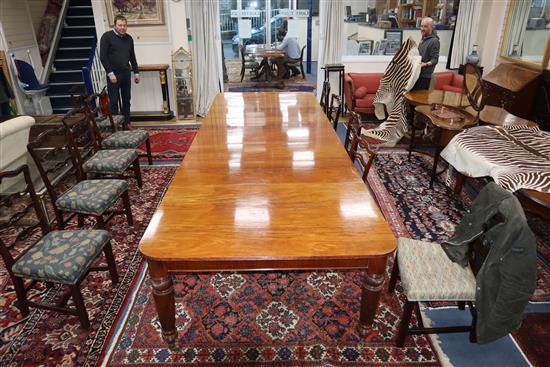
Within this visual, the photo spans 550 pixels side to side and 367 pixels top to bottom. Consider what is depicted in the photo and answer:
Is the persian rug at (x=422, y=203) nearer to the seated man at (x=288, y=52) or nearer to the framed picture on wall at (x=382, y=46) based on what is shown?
the framed picture on wall at (x=382, y=46)

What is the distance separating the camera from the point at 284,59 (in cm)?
866

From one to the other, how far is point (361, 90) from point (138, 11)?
374 centimetres

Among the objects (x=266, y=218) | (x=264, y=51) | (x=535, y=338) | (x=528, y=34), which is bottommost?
(x=535, y=338)

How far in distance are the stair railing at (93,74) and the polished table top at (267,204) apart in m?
3.89

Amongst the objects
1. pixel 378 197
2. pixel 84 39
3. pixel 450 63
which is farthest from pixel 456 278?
pixel 84 39

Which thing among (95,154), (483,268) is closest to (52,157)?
(95,154)

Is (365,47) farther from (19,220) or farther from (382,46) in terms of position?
(19,220)

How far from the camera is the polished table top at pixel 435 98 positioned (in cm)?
416

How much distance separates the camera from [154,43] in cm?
622

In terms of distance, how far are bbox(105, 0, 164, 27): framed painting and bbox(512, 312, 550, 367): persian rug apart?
20.2 ft

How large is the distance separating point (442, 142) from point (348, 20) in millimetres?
4279

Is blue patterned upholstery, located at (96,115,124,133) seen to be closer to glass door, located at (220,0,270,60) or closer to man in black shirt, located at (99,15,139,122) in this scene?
man in black shirt, located at (99,15,139,122)

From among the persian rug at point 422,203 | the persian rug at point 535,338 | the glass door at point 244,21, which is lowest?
the persian rug at point 535,338

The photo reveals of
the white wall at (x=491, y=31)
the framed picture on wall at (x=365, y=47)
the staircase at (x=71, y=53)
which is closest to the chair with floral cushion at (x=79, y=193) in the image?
the staircase at (x=71, y=53)
